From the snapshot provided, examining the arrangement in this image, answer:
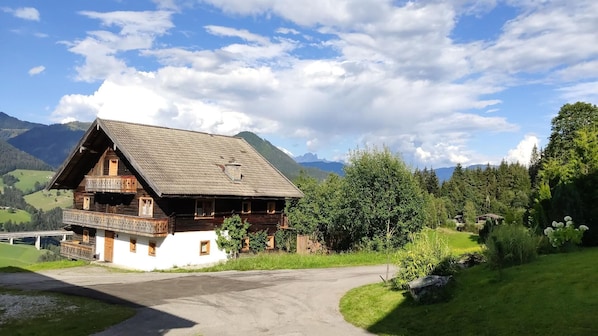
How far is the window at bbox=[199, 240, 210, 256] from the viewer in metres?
32.6

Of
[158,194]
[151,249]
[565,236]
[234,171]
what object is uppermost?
[234,171]

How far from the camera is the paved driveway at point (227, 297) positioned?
13.7 metres

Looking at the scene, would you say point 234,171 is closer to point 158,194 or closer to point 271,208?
point 271,208

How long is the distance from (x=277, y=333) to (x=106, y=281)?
14.3 m

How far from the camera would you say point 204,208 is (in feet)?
109

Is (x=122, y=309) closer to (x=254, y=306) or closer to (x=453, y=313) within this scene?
(x=254, y=306)

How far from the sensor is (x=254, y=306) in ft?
54.9

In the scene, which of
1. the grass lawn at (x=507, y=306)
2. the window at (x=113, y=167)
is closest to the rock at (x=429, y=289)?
the grass lawn at (x=507, y=306)

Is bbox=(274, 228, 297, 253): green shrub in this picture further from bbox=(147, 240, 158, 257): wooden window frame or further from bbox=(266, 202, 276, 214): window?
bbox=(147, 240, 158, 257): wooden window frame

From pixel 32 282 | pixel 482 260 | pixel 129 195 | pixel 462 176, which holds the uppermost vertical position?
pixel 462 176

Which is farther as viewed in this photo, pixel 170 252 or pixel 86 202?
pixel 86 202

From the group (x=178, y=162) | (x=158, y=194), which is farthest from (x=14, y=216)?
(x=158, y=194)

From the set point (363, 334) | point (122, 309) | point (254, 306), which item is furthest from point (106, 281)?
point (363, 334)

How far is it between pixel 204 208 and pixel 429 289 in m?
22.4
